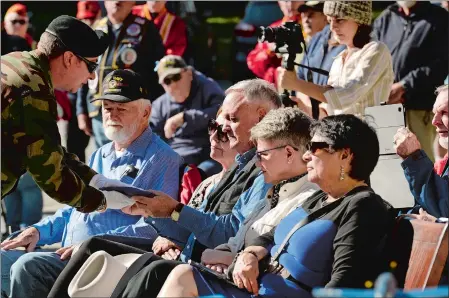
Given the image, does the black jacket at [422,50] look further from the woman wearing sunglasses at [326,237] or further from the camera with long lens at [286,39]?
the woman wearing sunglasses at [326,237]

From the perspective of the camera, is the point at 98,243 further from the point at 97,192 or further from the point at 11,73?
the point at 11,73

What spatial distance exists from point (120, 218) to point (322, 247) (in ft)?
5.86

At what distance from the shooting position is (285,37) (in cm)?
705

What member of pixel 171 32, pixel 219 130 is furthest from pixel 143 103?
pixel 171 32

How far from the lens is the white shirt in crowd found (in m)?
6.57

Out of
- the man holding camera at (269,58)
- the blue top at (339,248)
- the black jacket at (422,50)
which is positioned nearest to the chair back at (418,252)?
the blue top at (339,248)

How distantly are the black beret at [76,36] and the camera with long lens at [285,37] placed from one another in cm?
157

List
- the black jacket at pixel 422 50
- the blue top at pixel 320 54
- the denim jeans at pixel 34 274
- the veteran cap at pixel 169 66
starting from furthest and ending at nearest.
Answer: the veteran cap at pixel 169 66 → the black jacket at pixel 422 50 → the blue top at pixel 320 54 → the denim jeans at pixel 34 274

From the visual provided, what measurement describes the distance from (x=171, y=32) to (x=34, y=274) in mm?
4775

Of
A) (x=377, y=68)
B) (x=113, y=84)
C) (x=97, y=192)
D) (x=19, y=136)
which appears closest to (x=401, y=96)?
(x=377, y=68)

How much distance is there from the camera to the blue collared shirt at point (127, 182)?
621 centimetres

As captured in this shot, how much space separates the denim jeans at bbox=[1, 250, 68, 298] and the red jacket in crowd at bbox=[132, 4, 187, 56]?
14.8ft

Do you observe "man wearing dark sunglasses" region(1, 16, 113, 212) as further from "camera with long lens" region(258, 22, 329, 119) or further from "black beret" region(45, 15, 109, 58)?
"camera with long lens" region(258, 22, 329, 119)

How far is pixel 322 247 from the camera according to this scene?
478 centimetres
